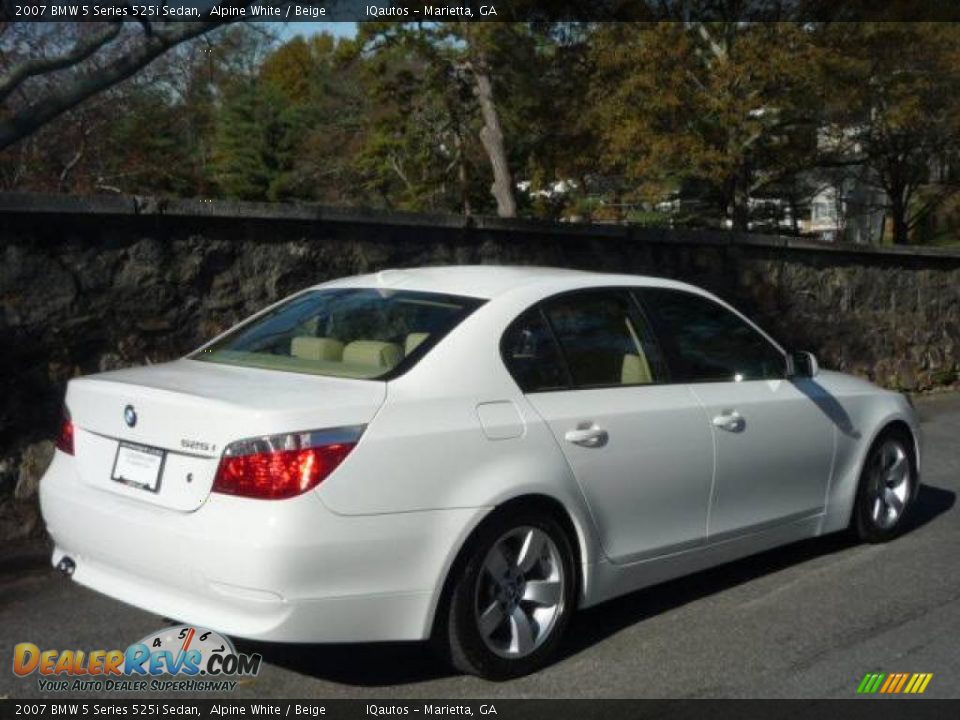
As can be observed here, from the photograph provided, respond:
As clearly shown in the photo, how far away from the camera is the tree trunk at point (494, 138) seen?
1652cm

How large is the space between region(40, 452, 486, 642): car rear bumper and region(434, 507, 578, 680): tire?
0.45ft

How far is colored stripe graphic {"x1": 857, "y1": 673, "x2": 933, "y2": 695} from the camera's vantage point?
462cm

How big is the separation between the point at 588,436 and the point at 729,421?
973mm

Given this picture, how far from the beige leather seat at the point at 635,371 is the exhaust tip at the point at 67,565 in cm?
239

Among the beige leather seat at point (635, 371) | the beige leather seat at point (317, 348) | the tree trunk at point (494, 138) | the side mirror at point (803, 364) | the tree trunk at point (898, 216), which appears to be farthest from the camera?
the tree trunk at point (898, 216)

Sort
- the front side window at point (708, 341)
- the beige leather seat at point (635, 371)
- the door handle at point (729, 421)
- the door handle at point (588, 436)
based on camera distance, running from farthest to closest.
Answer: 1. the front side window at point (708, 341)
2. the door handle at point (729, 421)
3. the beige leather seat at point (635, 371)
4. the door handle at point (588, 436)

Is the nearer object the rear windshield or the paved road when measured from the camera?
the paved road

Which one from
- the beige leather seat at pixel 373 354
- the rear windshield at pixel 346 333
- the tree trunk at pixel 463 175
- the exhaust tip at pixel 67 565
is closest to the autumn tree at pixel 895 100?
the tree trunk at pixel 463 175

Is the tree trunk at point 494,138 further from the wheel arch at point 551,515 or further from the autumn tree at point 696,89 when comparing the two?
the wheel arch at point 551,515

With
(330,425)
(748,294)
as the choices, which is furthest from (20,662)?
(748,294)

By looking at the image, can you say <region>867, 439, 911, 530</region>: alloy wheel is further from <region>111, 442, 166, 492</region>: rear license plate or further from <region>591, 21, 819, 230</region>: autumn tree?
<region>591, 21, 819, 230</region>: autumn tree

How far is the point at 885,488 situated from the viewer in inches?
270

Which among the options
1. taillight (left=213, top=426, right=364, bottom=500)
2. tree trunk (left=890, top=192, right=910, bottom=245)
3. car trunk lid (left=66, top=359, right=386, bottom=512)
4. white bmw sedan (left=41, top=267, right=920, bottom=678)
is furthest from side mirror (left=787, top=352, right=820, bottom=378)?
tree trunk (left=890, top=192, right=910, bottom=245)

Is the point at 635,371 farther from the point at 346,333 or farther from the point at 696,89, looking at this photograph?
the point at 696,89
